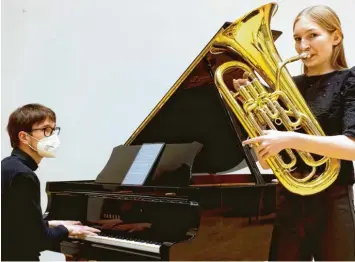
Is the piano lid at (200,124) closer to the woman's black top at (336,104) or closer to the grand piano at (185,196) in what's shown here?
the grand piano at (185,196)

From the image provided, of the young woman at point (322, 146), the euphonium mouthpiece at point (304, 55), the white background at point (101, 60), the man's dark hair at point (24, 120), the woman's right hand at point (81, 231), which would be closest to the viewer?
the young woman at point (322, 146)

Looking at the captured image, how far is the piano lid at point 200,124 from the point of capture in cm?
223

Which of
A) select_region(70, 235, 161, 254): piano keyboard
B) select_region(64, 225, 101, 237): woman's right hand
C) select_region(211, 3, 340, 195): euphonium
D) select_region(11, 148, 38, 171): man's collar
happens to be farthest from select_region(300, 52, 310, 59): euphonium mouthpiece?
select_region(11, 148, 38, 171): man's collar

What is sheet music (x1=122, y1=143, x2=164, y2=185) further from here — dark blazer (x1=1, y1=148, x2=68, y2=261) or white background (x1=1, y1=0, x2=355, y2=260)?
white background (x1=1, y1=0, x2=355, y2=260)

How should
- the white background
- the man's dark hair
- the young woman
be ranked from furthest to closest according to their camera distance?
the white background < the man's dark hair < the young woman

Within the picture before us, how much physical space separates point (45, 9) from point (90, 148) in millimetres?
1137

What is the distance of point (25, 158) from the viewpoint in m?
2.07

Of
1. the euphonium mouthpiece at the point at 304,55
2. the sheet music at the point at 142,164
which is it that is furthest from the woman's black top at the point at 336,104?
the sheet music at the point at 142,164

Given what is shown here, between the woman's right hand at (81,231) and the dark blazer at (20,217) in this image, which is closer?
the dark blazer at (20,217)

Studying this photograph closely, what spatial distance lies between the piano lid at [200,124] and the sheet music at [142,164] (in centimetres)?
14

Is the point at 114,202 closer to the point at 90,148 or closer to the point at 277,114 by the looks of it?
the point at 277,114

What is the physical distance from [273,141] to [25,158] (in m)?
1.20

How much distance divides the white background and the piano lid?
A: 1.05m

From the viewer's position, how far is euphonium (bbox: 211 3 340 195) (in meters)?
1.72
